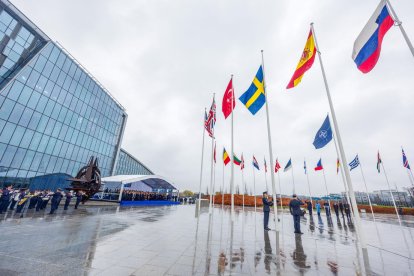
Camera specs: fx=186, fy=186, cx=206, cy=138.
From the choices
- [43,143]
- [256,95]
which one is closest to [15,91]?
[43,143]

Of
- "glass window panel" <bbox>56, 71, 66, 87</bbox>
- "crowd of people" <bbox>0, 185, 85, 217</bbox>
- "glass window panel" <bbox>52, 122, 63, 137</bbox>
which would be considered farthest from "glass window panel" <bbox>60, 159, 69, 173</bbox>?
"crowd of people" <bbox>0, 185, 85, 217</bbox>

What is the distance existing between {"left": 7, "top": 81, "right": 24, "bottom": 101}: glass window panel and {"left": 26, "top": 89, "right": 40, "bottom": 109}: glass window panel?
154 cm

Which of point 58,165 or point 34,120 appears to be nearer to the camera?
point 34,120

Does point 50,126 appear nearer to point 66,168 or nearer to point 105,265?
point 66,168

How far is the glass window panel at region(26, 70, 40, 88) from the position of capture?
2619 cm

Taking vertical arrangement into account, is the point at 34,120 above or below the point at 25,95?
below

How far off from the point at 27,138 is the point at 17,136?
1.22 meters

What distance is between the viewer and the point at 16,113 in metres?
24.4

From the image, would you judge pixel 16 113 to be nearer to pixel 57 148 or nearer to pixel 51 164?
pixel 57 148

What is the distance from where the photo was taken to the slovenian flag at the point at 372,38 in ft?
17.3

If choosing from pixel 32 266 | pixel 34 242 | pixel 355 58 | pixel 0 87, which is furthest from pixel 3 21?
pixel 355 58

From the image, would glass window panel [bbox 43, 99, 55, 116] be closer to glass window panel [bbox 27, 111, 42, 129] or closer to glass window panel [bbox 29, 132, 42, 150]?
glass window panel [bbox 27, 111, 42, 129]

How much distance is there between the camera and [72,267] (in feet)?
14.2

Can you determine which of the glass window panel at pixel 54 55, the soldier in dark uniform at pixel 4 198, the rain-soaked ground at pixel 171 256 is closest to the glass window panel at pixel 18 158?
the glass window panel at pixel 54 55
